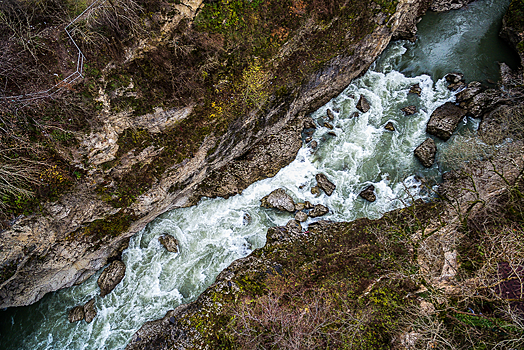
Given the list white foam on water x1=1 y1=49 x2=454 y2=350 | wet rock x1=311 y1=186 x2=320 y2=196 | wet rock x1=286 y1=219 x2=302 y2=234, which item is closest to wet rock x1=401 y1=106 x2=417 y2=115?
white foam on water x1=1 y1=49 x2=454 y2=350

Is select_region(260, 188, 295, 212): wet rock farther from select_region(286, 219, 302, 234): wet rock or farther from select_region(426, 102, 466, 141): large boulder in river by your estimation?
select_region(426, 102, 466, 141): large boulder in river

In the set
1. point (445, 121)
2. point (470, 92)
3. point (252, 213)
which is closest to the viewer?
point (252, 213)

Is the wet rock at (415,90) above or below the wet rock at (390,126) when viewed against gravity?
above

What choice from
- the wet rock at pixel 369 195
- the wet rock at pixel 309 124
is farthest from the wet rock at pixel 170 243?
the wet rock at pixel 369 195

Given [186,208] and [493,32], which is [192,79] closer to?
[186,208]

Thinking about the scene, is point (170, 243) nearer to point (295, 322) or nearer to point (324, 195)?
point (295, 322)

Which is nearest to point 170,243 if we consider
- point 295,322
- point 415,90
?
point 295,322

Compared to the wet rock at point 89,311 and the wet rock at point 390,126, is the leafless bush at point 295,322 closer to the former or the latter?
the wet rock at point 89,311
